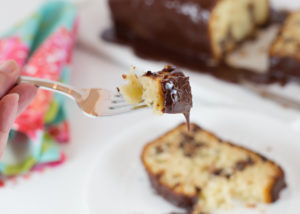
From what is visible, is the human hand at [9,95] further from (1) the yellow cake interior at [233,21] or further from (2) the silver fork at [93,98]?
(1) the yellow cake interior at [233,21]

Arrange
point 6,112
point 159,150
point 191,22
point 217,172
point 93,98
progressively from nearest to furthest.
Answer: point 6,112 < point 93,98 < point 217,172 < point 159,150 < point 191,22

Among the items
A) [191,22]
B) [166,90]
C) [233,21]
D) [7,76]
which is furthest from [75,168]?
[233,21]

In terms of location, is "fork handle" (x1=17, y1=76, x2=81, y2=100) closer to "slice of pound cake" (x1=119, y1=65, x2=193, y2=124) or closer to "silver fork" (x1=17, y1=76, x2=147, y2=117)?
"silver fork" (x1=17, y1=76, x2=147, y2=117)

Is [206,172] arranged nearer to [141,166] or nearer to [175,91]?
[141,166]

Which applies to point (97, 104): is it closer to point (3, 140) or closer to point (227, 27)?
point (3, 140)

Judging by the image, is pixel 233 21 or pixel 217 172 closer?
pixel 217 172

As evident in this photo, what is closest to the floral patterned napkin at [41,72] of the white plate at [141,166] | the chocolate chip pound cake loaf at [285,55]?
the white plate at [141,166]
